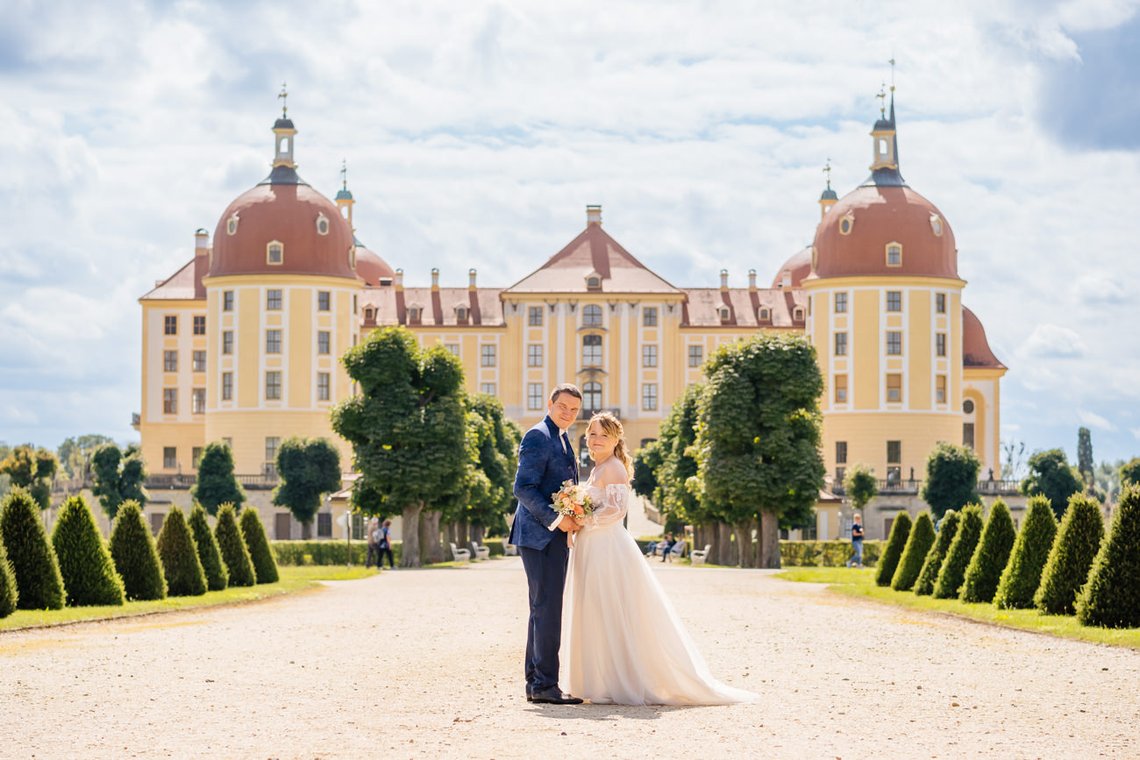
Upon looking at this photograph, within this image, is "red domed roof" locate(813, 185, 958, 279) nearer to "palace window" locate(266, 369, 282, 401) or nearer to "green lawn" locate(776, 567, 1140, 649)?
"palace window" locate(266, 369, 282, 401)

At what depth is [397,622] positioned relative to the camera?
20.5 meters

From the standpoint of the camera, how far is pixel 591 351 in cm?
10150

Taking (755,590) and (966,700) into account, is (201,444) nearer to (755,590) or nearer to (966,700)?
(755,590)

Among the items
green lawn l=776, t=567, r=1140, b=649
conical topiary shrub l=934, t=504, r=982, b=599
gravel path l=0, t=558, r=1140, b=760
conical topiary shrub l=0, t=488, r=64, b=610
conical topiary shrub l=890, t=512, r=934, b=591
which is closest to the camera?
gravel path l=0, t=558, r=1140, b=760

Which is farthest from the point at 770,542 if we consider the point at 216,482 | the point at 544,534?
the point at 544,534

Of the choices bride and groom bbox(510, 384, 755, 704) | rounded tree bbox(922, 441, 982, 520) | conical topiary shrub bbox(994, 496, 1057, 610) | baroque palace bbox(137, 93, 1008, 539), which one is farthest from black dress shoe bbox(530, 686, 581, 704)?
baroque palace bbox(137, 93, 1008, 539)

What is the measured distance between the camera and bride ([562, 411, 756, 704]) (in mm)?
11523

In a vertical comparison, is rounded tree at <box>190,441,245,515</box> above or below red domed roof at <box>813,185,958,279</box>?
below

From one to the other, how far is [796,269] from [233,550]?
283 ft

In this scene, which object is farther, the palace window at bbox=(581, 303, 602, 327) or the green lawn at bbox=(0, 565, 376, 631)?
the palace window at bbox=(581, 303, 602, 327)

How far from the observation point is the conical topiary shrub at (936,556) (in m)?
26.6

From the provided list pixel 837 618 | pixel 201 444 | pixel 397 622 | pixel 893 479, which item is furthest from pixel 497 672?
pixel 201 444

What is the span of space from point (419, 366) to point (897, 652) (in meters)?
32.0

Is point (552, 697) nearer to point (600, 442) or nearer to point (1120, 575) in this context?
point (600, 442)
